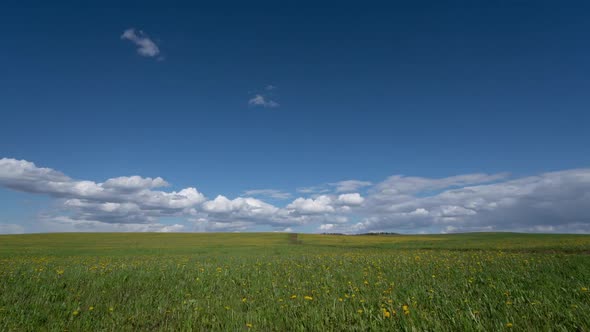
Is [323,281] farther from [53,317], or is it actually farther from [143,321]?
[53,317]

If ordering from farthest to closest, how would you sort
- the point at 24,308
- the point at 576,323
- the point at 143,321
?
the point at 24,308, the point at 143,321, the point at 576,323

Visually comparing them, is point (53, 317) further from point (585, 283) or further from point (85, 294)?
point (585, 283)

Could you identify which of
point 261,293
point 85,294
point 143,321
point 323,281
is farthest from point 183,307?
point 323,281

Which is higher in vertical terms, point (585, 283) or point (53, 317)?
point (585, 283)

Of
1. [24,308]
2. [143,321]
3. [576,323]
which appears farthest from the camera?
[24,308]

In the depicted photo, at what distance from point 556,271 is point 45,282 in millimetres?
16017

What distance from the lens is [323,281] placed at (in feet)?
32.0

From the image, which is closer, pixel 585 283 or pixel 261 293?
pixel 585 283

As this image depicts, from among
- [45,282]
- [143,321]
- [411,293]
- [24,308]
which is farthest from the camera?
[45,282]

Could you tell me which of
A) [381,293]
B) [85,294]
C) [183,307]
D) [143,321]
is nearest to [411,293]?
[381,293]

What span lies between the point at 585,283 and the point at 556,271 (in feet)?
8.76

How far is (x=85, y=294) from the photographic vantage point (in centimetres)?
826

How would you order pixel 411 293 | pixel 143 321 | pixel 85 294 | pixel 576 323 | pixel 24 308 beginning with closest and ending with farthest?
pixel 576 323, pixel 143 321, pixel 24 308, pixel 411 293, pixel 85 294

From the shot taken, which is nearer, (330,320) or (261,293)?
(330,320)
